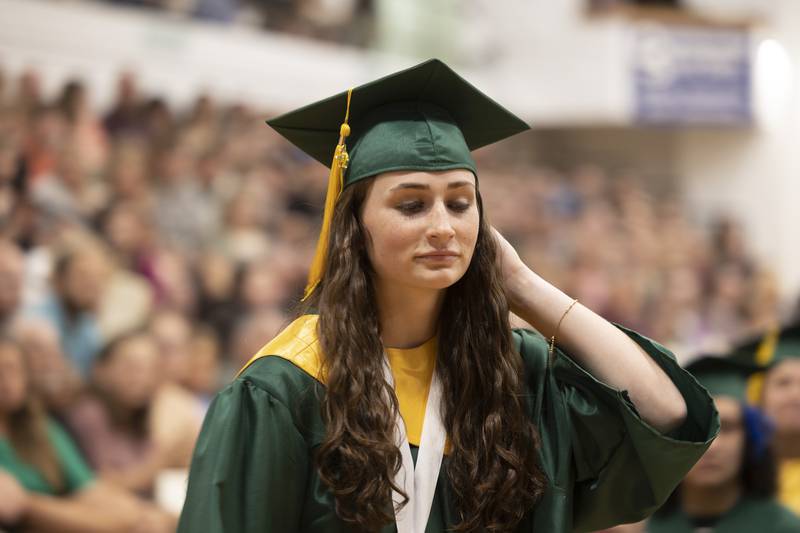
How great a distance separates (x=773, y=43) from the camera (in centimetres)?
1511

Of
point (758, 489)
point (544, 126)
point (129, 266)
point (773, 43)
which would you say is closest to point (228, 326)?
point (129, 266)

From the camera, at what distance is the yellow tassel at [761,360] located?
4305mm

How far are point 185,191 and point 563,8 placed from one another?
844 cm

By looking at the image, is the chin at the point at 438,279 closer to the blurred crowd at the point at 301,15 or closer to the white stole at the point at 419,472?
the white stole at the point at 419,472

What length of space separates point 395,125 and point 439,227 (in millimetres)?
249

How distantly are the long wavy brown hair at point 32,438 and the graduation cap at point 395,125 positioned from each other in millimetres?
2961

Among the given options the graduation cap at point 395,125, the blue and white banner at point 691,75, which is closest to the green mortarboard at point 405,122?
the graduation cap at point 395,125

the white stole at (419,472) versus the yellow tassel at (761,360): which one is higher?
the white stole at (419,472)

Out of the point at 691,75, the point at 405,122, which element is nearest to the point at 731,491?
the point at 405,122

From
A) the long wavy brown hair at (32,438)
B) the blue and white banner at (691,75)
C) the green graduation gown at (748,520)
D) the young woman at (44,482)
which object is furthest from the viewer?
the blue and white banner at (691,75)

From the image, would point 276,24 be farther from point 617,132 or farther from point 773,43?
point 773,43

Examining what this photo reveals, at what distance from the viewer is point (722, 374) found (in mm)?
3941

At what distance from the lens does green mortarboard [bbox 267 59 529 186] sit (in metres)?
2.28

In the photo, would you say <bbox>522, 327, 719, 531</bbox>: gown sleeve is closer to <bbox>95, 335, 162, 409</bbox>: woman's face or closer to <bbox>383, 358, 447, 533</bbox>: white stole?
<bbox>383, 358, 447, 533</bbox>: white stole
